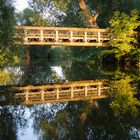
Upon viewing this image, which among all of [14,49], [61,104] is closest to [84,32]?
[14,49]

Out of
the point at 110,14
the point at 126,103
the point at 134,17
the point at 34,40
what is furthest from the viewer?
the point at 110,14

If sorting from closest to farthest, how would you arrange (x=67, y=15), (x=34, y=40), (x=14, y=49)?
(x=14, y=49) → (x=34, y=40) → (x=67, y=15)

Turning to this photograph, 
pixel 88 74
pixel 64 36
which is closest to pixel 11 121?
pixel 88 74

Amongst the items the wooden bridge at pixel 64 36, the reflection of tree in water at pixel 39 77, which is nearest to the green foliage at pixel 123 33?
the wooden bridge at pixel 64 36

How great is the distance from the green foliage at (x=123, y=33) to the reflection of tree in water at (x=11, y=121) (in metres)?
24.1

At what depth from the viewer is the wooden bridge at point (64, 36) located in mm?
35125

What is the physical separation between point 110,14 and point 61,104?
3368 centimetres

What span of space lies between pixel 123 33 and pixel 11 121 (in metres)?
26.9

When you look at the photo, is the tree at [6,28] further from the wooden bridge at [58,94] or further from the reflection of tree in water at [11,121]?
the reflection of tree in water at [11,121]

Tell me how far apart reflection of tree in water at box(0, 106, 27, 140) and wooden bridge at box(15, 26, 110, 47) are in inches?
789

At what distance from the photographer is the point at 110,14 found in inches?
1895

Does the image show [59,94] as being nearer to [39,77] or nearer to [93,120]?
[93,120]

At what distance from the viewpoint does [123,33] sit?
37.8 metres

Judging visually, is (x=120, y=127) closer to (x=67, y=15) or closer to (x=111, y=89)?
(x=111, y=89)
